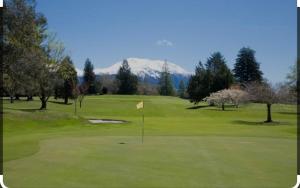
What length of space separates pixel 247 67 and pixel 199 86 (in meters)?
20.6

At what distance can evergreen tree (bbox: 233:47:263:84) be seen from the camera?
104044 millimetres

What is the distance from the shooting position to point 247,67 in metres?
104

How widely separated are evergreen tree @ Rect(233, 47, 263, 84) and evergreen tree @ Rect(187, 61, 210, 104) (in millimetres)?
13389

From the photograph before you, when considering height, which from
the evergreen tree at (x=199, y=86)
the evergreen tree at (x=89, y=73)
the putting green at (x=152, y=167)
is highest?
the evergreen tree at (x=89, y=73)

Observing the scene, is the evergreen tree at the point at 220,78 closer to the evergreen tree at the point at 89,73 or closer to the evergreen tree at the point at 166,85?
the evergreen tree at the point at 89,73

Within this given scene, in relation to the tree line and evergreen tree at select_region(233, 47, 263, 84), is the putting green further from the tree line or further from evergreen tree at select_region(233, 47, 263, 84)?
evergreen tree at select_region(233, 47, 263, 84)

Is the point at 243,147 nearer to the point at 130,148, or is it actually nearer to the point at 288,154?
the point at 288,154

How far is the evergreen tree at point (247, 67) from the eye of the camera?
104044 millimetres

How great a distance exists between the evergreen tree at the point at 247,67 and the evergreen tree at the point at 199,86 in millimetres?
13389

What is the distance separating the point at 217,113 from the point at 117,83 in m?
85.8

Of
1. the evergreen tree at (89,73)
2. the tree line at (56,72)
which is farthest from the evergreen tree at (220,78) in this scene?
the evergreen tree at (89,73)

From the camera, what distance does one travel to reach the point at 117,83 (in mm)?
150750

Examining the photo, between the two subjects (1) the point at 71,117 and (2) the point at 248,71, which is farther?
(2) the point at 248,71

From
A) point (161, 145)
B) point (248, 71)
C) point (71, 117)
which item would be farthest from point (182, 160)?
point (248, 71)
